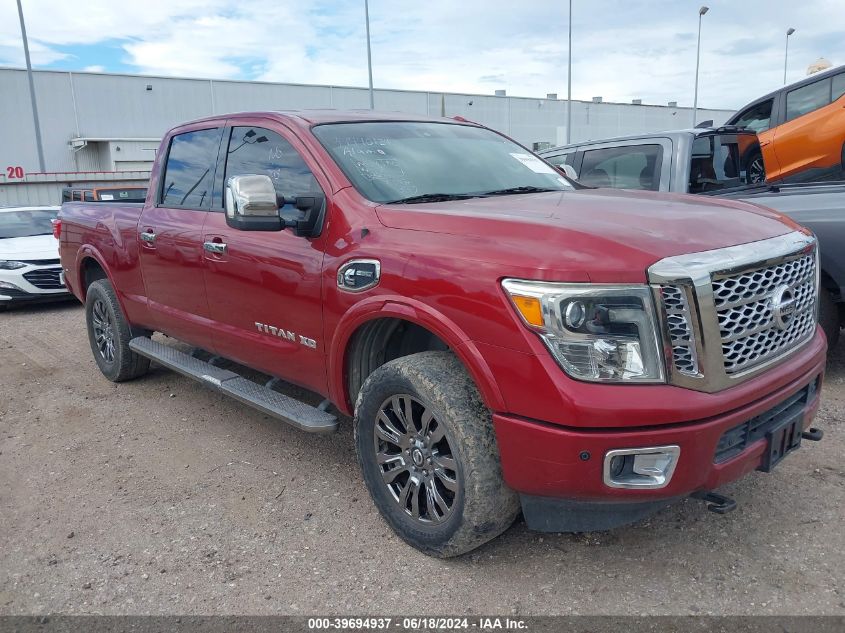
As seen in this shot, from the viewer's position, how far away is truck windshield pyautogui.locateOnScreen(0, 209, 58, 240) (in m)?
10.3

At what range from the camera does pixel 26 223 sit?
10609 millimetres

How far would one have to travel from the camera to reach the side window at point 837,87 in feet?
25.4

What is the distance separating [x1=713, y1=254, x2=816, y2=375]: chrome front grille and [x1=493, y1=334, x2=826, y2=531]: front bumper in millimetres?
163

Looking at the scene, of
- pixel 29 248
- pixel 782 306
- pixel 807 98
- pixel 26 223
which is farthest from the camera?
pixel 26 223

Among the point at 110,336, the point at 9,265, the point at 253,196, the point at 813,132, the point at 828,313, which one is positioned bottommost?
the point at 110,336

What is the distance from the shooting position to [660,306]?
7.67 feet

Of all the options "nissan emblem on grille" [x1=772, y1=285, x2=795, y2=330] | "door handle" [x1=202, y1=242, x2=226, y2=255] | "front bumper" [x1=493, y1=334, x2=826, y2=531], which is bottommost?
"front bumper" [x1=493, y1=334, x2=826, y2=531]

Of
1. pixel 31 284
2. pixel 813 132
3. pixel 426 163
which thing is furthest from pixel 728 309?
pixel 31 284

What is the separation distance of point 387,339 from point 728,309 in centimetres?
150

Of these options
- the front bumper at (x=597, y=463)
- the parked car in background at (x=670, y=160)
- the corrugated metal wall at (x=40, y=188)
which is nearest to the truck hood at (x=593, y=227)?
the front bumper at (x=597, y=463)

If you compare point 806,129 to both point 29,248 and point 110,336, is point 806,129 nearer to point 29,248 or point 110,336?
point 110,336

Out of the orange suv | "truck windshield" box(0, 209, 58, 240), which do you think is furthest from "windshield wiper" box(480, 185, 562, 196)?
"truck windshield" box(0, 209, 58, 240)

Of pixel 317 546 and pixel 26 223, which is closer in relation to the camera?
pixel 317 546

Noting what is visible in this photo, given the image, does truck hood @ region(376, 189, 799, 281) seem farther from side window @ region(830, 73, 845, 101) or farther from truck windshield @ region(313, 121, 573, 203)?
side window @ region(830, 73, 845, 101)
